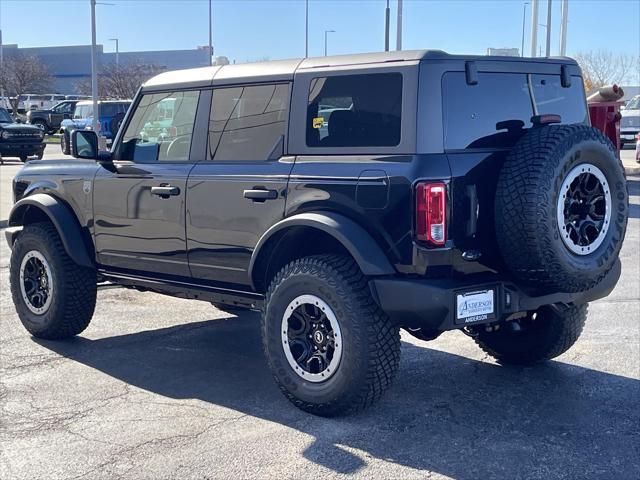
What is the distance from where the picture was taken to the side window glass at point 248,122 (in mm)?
5195

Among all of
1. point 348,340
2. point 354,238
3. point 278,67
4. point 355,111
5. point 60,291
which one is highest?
point 278,67

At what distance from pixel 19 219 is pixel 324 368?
319 cm

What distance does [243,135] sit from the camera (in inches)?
212

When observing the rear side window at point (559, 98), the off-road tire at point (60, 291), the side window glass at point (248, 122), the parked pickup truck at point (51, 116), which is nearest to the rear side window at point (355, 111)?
the side window glass at point (248, 122)

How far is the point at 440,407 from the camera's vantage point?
497 cm

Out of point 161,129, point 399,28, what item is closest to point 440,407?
point 161,129

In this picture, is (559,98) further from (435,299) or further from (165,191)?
(165,191)

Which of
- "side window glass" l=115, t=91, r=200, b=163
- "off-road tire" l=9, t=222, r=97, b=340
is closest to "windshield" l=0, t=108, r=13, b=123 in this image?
"off-road tire" l=9, t=222, r=97, b=340

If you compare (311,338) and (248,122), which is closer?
(311,338)

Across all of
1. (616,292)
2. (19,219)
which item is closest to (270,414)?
(19,219)

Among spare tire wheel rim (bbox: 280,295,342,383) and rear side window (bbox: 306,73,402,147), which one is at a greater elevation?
rear side window (bbox: 306,73,402,147)

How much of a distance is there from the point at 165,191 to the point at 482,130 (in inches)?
81.9

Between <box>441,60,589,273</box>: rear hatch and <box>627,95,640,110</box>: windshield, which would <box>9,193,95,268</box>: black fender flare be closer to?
<box>441,60,589,273</box>: rear hatch

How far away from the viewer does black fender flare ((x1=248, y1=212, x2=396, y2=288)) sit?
4488 mm
